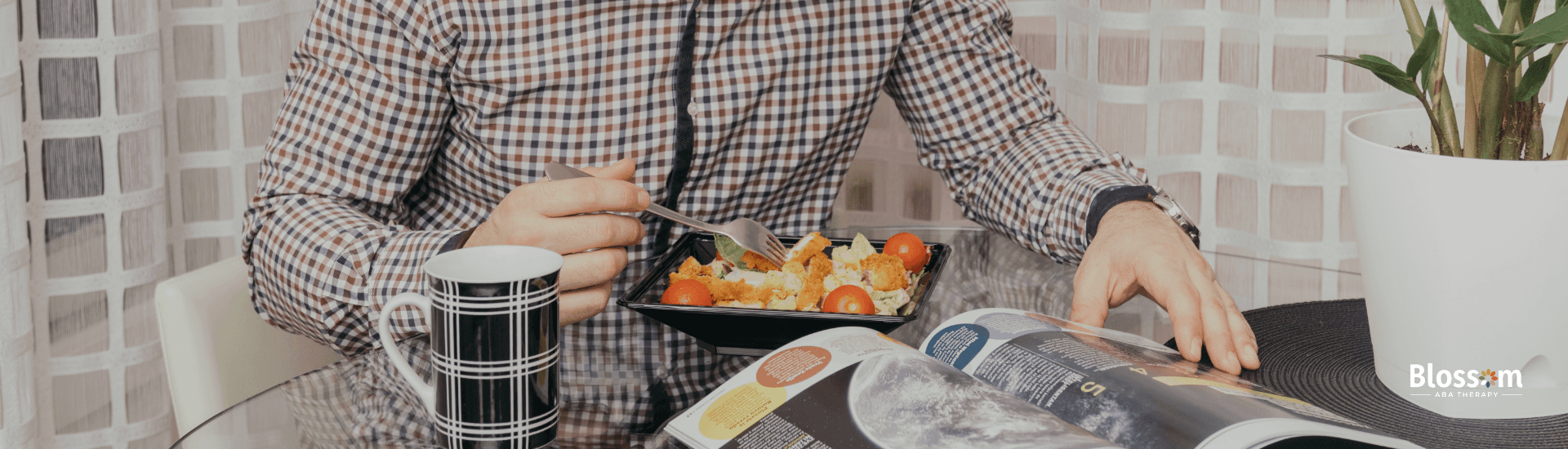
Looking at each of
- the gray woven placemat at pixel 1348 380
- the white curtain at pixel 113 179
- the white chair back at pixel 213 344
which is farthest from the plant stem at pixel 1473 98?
the white curtain at pixel 113 179

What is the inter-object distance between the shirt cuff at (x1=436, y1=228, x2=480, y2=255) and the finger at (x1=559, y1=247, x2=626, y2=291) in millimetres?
110

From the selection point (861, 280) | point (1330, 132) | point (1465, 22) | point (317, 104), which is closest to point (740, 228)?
point (861, 280)

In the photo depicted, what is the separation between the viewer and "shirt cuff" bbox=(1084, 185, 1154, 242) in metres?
0.91

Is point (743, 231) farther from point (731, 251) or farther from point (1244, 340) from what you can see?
point (1244, 340)

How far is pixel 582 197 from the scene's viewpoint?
71cm

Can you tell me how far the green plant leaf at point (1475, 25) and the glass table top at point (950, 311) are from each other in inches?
11.3

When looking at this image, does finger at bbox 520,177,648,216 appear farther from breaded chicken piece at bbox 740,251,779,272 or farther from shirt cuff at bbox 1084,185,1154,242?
shirt cuff at bbox 1084,185,1154,242

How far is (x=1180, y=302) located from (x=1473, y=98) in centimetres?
22

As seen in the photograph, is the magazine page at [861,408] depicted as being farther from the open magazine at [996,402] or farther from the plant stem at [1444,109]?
the plant stem at [1444,109]

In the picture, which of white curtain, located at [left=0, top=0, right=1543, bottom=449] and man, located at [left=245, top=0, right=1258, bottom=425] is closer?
man, located at [left=245, top=0, right=1258, bottom=425]

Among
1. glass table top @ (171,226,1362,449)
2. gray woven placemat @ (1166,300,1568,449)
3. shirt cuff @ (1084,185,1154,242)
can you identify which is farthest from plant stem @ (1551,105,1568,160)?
shirt cuff @ (1084,185,1154,242)

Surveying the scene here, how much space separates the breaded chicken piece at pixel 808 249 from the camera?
0.82 metres

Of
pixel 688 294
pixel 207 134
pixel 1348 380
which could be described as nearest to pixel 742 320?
pixel 688 294

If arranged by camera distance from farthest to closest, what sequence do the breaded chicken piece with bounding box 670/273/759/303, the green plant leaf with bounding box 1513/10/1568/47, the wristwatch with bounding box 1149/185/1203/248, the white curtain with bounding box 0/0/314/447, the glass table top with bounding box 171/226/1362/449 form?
the white curtain with bounding box 0/0/314/447 < the wristwatch with bounding box 1149/185/1203/248 < the breaded chicken piece with bounding box 670/273/759/303 < the glass table top with bounding box 171/226/1362/449 < the green plant leaf with bounding box 1513/10/1568/47
